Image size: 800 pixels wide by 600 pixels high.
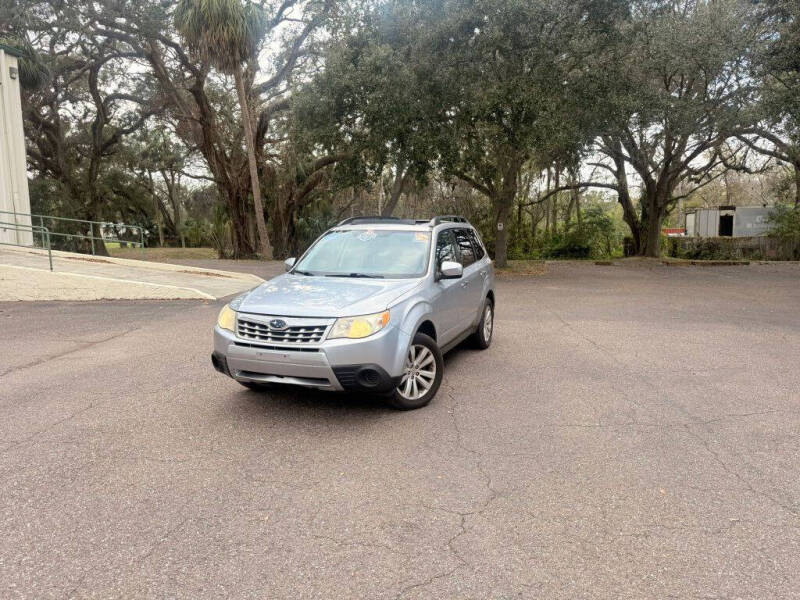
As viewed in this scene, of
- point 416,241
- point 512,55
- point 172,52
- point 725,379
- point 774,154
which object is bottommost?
point 725,379

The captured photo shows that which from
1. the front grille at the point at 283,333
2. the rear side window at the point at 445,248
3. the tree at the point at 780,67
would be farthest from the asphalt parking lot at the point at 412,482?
the tree at the point at 780,67

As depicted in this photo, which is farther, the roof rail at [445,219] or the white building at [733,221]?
the white building at [733,221]

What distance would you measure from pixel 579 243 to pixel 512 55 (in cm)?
1522

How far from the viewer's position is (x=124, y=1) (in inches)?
852

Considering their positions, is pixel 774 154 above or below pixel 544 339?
above

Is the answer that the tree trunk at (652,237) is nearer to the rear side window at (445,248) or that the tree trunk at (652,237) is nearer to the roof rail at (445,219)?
the roof rail at (445,219)

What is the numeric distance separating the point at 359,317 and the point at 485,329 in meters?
3.36

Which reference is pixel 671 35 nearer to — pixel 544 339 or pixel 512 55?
pixel 512 55

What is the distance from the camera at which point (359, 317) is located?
4.91 metres

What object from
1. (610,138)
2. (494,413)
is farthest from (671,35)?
(494,413)

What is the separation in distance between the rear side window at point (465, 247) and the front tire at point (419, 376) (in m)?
1.93

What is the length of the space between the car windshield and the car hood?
0.95 feet

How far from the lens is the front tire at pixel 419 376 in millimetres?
5293

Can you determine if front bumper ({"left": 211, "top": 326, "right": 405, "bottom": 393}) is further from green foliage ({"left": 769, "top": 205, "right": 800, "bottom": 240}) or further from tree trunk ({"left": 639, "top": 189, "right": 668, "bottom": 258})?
green foliage ({"left": 769, "top": 205, "right": 800, "bottom": 240})
